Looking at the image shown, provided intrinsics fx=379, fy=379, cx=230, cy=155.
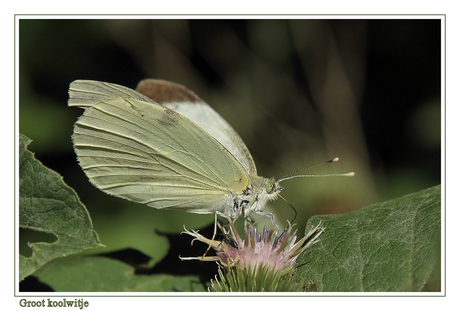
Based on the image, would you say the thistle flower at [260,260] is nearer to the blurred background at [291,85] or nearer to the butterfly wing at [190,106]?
the butterfly wing at [190,106]

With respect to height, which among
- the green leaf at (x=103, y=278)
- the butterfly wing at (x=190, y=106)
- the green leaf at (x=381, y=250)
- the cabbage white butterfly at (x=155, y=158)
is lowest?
the green leaf at (x=103, y=278)

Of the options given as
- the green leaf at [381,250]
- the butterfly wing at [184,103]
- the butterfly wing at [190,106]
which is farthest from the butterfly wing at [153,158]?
the green leaf at [381,250]

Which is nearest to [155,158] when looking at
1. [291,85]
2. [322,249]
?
[322,249]

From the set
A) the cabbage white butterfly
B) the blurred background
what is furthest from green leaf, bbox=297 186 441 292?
the blurred background

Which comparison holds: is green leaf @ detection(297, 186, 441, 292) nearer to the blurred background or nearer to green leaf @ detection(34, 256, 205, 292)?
green leaf @ detection(34, 256, 205, 292)

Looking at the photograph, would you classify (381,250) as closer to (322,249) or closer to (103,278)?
(322,249)

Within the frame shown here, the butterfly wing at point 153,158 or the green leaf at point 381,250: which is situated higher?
the butterfly wing at point 153,158

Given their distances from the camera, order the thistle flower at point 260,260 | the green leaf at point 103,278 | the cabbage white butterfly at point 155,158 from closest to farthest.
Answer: the thistle flower at point 260,260 < the green leaf at point 103,278 < the cabbage white butterfly at point 155,158

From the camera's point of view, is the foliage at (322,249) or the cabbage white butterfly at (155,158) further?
the cabbage white butterfly at (155,158)
